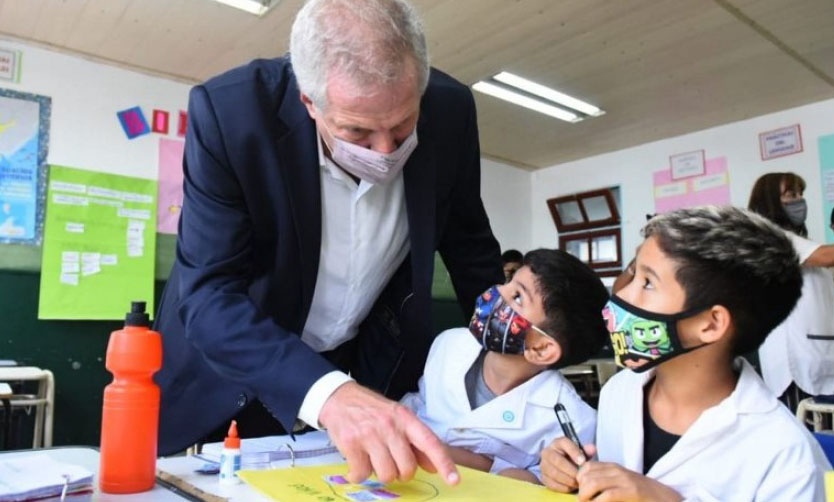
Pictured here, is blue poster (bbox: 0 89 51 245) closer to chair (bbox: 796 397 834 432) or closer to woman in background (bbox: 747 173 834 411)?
woman in background (bbox: 747 173 834 411)

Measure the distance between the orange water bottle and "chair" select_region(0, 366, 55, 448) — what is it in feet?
7.53

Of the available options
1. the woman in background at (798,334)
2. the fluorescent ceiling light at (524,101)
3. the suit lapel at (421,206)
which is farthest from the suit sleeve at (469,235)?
the fluorescent ceiling light at (524,101)

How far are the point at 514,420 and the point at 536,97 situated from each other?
349 centimetres

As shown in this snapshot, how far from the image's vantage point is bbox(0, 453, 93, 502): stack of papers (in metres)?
0.61

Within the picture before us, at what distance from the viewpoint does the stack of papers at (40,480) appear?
24.1 inches

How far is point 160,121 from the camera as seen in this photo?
3875 millimetres

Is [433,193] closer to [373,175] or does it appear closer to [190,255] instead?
[373,175]

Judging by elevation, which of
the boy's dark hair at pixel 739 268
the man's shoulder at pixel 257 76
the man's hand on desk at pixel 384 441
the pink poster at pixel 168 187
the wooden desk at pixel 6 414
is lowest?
the wooden desk at pixel 6 414

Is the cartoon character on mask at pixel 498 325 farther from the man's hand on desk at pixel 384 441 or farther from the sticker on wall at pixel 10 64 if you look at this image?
the sticker on wall at pixel 10 64

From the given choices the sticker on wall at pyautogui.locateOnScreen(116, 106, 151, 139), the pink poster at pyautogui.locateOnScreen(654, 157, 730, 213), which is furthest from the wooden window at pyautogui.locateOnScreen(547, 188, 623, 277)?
the sticker on wall at pyautogui.locateOnScreen(116, 106, 151, 139)

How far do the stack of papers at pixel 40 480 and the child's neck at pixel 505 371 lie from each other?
0.87m

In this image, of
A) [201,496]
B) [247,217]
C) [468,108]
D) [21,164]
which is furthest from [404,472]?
[21,164]

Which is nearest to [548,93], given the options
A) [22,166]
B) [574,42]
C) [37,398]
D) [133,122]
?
[574,42]

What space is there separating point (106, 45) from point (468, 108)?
118 inches
